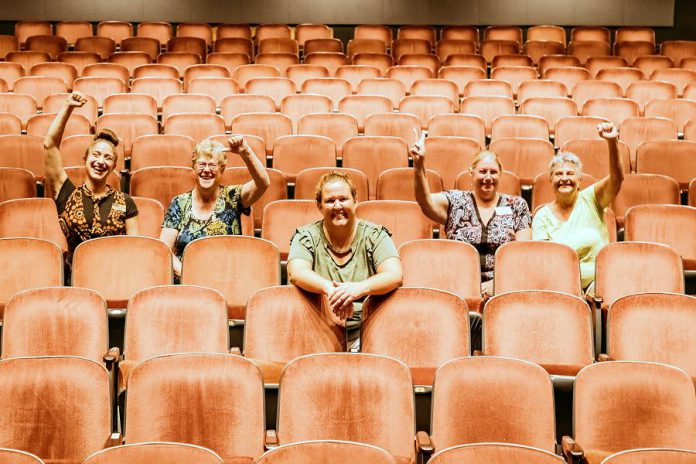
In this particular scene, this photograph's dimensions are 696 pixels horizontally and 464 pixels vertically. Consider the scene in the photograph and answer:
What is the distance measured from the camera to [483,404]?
1.62 metres

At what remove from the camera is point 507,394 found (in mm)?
1624

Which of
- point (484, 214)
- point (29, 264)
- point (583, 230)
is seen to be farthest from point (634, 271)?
point (29, 264)

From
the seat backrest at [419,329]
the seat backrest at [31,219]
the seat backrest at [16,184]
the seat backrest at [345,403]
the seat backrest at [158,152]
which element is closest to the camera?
the seat backrest at [345,403]

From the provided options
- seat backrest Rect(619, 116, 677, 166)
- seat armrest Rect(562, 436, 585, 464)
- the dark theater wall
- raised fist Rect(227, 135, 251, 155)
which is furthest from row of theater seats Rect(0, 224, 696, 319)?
the dark theater wall

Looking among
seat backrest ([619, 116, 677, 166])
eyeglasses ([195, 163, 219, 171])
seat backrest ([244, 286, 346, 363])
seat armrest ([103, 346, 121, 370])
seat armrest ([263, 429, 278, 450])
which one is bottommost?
seat armrest ([263, 429, 278, 450])

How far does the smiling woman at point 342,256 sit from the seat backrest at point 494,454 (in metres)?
0.55

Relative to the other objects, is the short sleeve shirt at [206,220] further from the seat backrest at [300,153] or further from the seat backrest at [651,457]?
the seat backrest at [651,457]

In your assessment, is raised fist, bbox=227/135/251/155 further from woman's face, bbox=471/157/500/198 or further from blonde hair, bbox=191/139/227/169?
woman's face, bbox=471/157/500/198

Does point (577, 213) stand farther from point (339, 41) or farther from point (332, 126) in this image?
point (339, 41)

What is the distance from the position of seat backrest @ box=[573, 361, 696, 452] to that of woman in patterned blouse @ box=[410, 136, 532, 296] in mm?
670

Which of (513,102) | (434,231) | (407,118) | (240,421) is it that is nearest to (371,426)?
(240,421)

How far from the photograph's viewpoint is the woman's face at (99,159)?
2.25m

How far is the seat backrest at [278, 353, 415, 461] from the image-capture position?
161 cm


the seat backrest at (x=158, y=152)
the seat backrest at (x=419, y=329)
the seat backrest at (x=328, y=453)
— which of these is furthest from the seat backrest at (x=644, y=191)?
the seat backrest at (x=328, y=453)
